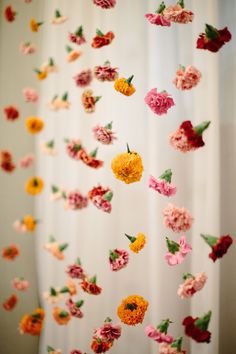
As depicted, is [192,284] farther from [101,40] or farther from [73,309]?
[101,40]

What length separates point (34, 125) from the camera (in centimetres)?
110

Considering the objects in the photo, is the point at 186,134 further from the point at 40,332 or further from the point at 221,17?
the point at 40,332

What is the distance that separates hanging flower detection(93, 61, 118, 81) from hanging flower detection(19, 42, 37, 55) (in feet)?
1.07

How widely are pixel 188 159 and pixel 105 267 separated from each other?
47 centimetres

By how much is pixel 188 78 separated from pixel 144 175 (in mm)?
337

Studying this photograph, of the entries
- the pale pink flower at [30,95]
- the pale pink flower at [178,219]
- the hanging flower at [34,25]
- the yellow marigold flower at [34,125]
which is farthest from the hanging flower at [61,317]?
the hanging flower at [34,25]

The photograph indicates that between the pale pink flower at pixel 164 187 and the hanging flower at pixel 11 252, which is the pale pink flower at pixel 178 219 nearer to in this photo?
the pale pink flower at pixel 164 187

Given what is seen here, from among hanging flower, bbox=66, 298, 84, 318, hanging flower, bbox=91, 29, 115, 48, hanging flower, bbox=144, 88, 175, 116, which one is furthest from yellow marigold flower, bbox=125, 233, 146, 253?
hanging flower, bbox=91, 29, 115, 48

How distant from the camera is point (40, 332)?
3.48 feet

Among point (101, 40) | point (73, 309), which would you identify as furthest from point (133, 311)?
point (101, 40)

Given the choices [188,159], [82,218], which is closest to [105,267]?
[82,218]

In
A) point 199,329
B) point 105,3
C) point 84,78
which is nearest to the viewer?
point 199,329

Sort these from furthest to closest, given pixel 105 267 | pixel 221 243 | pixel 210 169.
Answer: pixel 105 267
pixel 210 169
pixel 221 243

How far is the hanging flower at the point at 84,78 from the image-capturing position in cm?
105
